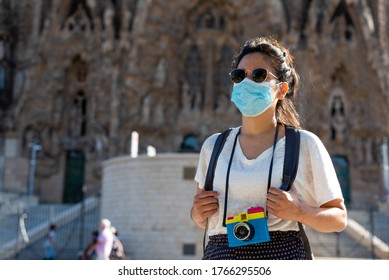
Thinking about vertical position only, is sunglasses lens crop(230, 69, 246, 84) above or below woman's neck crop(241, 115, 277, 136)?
above

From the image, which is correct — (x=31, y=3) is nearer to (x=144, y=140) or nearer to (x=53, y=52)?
(x=53, y=52)

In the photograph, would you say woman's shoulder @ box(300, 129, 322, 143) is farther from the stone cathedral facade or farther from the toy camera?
the stone cathedral facade

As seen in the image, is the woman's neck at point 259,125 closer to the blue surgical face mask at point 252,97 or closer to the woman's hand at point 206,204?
the blue surgical face mask at point 252,97

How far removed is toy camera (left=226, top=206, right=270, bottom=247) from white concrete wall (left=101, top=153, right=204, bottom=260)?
979 centimetres

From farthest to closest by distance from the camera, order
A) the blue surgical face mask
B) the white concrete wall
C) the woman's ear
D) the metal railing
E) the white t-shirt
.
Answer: the metal railing
the white concrete wall
the woman's ear
the blue surgical face mask
the white t-shirt

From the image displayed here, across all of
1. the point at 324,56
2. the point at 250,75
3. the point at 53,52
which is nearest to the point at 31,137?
the point at 53,52

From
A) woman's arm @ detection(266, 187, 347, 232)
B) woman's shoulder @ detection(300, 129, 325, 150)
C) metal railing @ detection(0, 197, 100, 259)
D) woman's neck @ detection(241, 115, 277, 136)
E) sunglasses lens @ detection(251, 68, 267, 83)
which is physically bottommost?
metal railing @ detection(0, 197, 100, 259)

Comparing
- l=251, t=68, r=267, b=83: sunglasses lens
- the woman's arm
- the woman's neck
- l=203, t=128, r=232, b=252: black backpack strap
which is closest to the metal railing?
l=203, t=128, r=232, b=252: black backpack strap

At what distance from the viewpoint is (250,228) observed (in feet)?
5.99

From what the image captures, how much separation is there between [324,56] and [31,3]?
47.9 ft

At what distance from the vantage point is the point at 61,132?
23156 mm

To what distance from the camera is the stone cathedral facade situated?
2208 cm

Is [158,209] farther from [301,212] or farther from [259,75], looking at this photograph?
[301,212]

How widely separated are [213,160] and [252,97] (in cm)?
33
